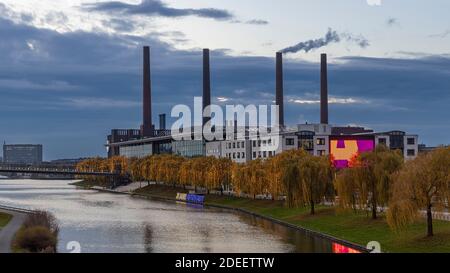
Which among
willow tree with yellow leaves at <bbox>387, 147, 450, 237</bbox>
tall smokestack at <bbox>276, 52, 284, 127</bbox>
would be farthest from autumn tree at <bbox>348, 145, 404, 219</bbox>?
tall smokestack at <bbox>276, 52, 284, 127</bbox>

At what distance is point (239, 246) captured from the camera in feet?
183

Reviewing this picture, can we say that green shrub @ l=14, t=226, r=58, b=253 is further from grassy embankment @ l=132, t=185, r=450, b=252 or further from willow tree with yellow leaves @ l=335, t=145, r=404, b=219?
willow tree with yellow leaves @ l=335, t=145, r=404, b=219

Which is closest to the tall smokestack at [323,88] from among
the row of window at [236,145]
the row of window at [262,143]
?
the row of window at [236,145]

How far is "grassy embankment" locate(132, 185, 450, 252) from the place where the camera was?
49.4 m

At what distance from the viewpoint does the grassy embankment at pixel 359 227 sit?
49.4m

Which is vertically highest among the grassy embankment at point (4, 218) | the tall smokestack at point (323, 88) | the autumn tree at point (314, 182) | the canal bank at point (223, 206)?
the tall smokestack at point (323, 88)

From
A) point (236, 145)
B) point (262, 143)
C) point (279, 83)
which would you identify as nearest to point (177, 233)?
point (262, 143)

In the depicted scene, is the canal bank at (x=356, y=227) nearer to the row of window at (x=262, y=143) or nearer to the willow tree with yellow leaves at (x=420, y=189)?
the willow tree with yellow leaves at (x=420, y=189)

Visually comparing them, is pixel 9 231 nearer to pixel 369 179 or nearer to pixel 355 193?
pixel 355 193

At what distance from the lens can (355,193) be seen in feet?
220

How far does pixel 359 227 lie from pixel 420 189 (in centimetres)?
1390

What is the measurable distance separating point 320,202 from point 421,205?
3188cm
